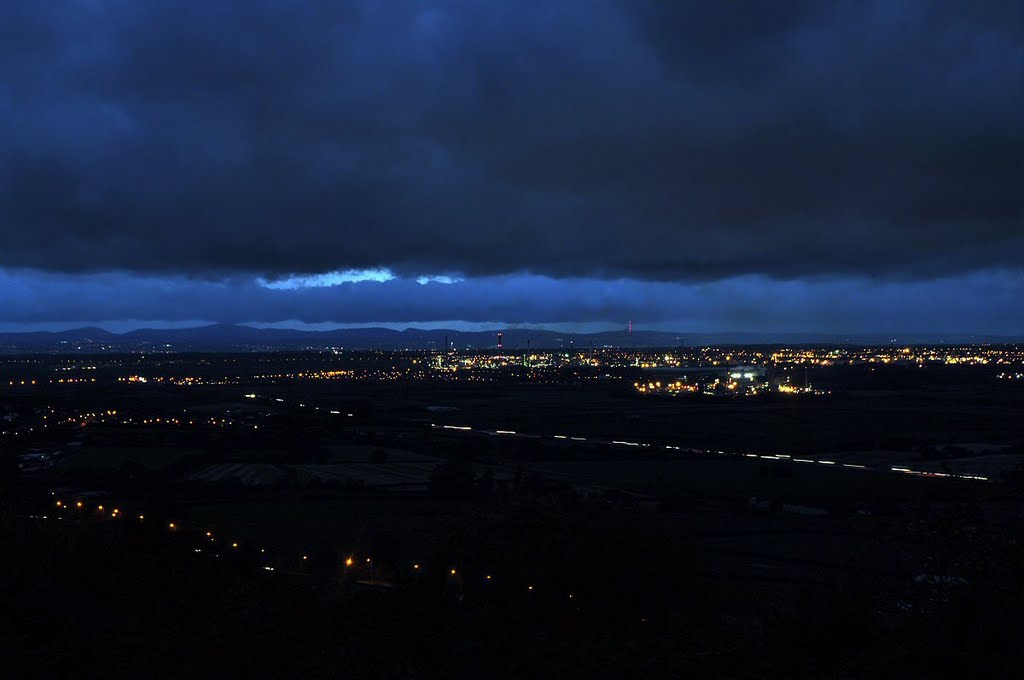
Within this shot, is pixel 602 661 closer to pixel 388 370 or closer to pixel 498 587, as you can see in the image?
pixel 498 587

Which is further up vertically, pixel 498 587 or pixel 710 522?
pixel 498 587

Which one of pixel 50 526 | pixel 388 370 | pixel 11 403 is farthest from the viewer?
pixel 388 370

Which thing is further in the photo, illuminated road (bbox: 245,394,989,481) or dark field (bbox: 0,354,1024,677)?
illuminated road (bbox: 245,394,989,481)

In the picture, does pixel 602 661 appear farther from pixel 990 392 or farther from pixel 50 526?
pixel 990 392

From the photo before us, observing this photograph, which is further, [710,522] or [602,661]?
[710,522]

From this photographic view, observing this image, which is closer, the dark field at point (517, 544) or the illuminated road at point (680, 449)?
the dark field at point (517, 544)

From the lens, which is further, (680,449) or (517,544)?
(680,449)

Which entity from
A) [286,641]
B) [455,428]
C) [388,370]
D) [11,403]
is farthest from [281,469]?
[388,370]

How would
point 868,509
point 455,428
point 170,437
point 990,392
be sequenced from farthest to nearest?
point 990,392 < point 455,428 < point 170,437 < point 868,509

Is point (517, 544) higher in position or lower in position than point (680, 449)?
higher
